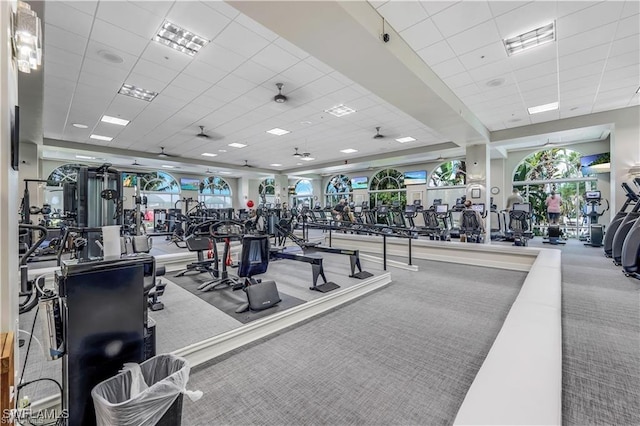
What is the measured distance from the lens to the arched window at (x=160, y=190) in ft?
52.3

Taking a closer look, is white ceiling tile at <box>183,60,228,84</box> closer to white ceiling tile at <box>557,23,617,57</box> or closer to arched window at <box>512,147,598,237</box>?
white ceiling tile at <box>557,23,617,57</box>

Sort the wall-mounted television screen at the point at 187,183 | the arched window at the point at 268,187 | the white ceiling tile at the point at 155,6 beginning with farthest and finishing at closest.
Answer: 1. the arched window at the point at 268,187
2. the wall-mounted television screen at the point at 187,183
3. the white ceiling tile at the point at 155,6

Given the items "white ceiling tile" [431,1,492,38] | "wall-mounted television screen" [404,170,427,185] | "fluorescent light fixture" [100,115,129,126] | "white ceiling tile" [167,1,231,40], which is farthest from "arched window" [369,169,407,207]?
"white ceiling tile" [167,1,231,40]

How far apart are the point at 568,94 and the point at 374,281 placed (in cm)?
622

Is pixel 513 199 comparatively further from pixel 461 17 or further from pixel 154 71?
pixel 154 71

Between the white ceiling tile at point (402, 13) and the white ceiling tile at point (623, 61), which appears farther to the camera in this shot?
the white ceiling tile at point (623, 61)

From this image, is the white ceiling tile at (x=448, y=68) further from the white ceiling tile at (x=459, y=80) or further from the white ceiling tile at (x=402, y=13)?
the white ceiling tile at (x=402, y=13)

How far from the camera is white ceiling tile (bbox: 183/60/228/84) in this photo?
15.1 feet

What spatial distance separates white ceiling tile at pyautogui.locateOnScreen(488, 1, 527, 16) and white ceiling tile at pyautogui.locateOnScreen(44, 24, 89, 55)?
5.58 metres

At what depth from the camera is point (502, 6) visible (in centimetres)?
337

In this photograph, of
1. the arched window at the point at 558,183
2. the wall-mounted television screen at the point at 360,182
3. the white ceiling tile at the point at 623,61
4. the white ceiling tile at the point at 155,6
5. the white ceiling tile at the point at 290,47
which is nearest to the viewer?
the white ceiling tile at the point at 155,6

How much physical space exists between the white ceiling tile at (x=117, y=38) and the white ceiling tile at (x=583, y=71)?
24.0 feet

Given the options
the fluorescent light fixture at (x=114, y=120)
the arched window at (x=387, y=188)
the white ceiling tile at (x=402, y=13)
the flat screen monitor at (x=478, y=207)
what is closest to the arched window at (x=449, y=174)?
the arched window at (x=387, y=188)

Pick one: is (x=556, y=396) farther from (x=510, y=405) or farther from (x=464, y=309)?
(x=464, y=309)
